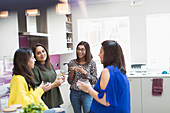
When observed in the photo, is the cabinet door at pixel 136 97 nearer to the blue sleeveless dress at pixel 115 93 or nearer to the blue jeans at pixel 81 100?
the blue jeans at pixel 81 100

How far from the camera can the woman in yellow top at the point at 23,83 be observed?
1.02m

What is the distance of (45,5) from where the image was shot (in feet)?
0.91

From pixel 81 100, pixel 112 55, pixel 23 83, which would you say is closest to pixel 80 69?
pixel 81 100

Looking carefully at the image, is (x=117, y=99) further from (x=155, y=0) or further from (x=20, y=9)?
(x=155, y=0)

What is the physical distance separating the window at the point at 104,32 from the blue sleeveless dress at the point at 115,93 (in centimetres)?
273

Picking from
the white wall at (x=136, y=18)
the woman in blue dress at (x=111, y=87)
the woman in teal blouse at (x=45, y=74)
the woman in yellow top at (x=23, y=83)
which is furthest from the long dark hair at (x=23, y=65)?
the white wall at (x=136, y=18)

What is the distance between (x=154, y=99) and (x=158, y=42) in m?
1.21

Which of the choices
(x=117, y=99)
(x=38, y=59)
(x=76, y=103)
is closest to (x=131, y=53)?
(x=76, y=103)

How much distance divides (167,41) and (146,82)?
109 centimetres

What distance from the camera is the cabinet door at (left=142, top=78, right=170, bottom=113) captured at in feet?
10.2

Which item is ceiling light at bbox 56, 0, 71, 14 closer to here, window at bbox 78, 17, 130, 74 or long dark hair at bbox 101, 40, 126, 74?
long dark hair at bbox 101, 40, 126, 74

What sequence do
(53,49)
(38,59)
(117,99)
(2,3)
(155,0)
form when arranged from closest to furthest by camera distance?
1. (2,3)
2. (117,99)
3. (38,59)
4. (53,49)
5. (155,0)

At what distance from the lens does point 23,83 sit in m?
1.09

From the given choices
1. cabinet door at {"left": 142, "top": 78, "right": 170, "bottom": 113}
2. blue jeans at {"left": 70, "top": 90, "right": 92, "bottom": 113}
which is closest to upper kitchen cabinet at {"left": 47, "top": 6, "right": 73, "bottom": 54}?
blue jeans at {"left": 70, "top": 90, "right": 92, "bottom": 113}
